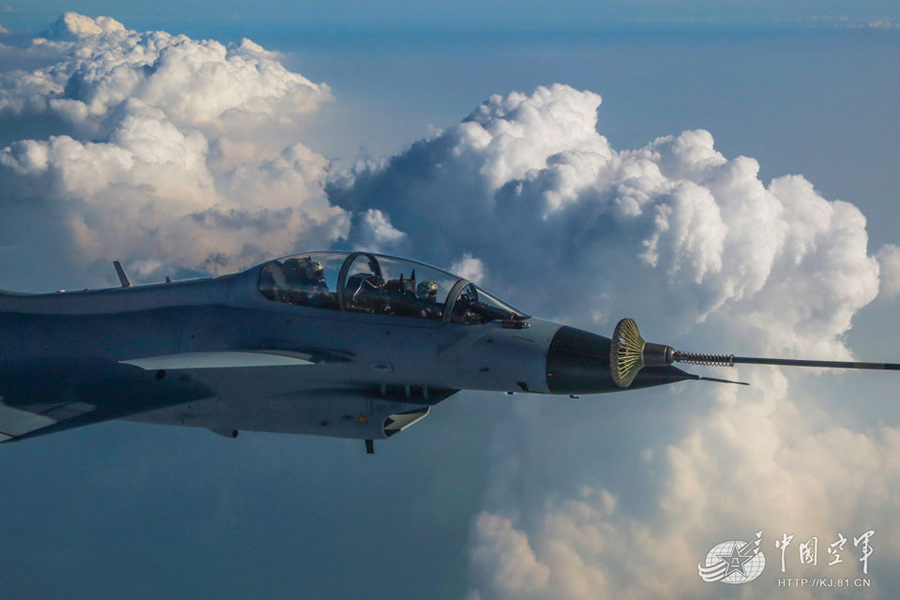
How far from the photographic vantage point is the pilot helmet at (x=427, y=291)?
14.0 m

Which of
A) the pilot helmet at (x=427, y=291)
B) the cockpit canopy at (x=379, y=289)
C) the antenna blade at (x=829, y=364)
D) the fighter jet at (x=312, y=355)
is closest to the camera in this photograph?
the antenna blade at (x=829, y=364)

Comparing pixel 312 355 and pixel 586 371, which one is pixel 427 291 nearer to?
pixel 312 355

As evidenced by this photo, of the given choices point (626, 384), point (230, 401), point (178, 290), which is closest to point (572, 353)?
point (626, 384)

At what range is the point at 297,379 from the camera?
14.6 m

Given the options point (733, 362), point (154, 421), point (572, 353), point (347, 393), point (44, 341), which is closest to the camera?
point (733, 362)

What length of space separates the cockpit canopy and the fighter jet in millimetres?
24

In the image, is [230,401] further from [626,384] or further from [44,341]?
[626,384]

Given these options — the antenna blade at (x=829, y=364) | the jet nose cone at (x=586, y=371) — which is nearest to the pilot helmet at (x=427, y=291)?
the jet nose cone at (x=586, y=371)

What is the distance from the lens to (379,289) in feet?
46.6

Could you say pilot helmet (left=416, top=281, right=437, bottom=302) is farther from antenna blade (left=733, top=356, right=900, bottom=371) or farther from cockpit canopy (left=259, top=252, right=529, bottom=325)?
antenna blade (left=733, top=356, right=900, bottom=371)

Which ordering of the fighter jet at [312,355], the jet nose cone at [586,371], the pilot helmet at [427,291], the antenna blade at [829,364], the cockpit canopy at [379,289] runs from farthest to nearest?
the pilot helmet at [427,291]
the cockpit canopy at [379,289]
the fighter jet at [312,355]
the jet nose cone at [586,371]
the antenna blade at [829,364]

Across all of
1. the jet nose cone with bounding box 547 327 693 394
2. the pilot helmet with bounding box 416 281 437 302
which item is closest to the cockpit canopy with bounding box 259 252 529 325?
the pilot helmet with bounding box 416 281 437 302

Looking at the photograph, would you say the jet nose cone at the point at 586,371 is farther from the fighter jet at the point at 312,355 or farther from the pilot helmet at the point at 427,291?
the pilot helmet at the point at 427,291

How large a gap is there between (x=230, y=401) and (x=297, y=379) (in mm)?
1545
